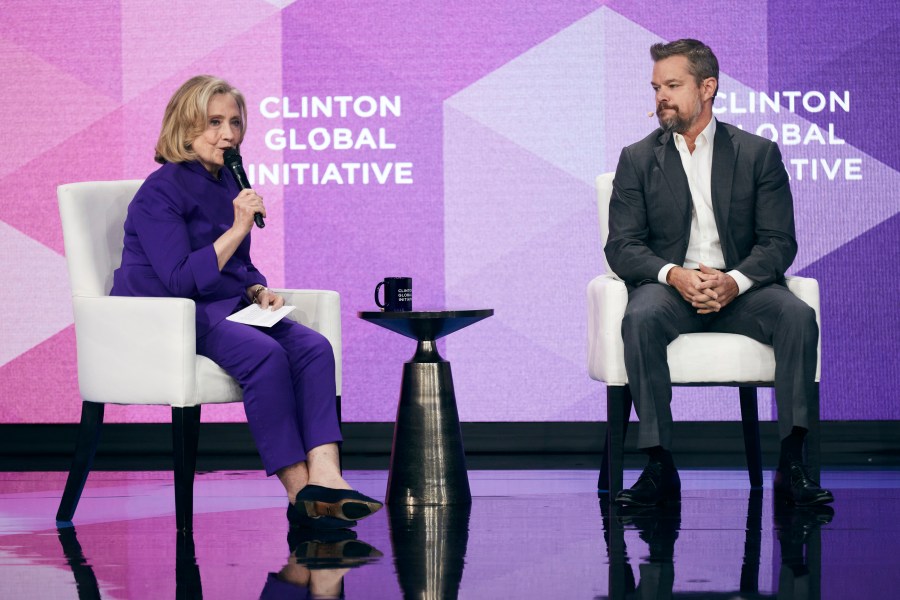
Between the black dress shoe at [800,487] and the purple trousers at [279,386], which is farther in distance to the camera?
the black dress shoe at [800,487]

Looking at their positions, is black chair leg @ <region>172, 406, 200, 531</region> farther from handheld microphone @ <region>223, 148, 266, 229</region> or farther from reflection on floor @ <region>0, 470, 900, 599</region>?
handheld microphone @ <region>223, 148, 266, 229</region>

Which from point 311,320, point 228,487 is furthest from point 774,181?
point 228,487

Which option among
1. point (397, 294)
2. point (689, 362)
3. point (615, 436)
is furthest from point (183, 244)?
point (689, 362)

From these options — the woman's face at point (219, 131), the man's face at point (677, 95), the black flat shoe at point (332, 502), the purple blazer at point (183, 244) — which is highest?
the man's face at point (677, 95)

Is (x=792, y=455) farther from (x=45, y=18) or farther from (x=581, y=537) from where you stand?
(x=45, y=18)

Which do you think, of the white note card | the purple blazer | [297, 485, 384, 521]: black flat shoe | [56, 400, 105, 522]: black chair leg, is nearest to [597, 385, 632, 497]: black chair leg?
[297, 485, 384, 521]: black flat shoe

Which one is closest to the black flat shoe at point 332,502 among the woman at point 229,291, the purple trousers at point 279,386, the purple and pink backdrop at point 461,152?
the woman at point 229,291

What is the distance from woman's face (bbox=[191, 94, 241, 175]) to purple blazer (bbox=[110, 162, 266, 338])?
51 mm

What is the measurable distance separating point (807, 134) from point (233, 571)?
284cm

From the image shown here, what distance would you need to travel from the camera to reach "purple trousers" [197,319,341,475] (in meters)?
2.82

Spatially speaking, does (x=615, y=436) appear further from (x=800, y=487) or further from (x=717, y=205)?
(x=717, y=205)

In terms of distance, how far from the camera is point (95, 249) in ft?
10.2

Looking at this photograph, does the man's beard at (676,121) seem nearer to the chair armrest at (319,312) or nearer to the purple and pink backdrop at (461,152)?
the purple and pink backdrop at (461,152)

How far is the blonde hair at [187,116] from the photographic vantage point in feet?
9.80
